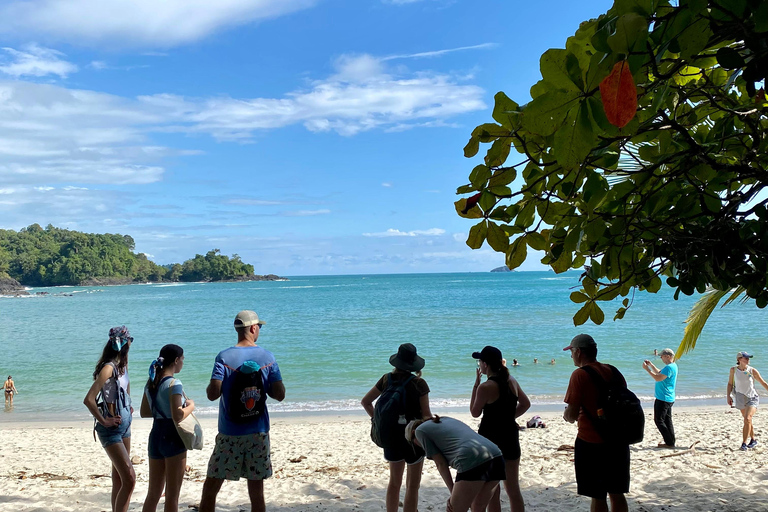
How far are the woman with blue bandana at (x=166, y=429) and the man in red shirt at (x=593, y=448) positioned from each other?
276cm

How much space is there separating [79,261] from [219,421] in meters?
147

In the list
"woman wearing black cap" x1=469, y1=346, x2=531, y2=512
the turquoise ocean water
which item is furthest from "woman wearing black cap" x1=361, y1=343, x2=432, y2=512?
the turquoise ocean water

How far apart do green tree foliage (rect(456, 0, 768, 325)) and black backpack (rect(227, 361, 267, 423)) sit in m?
2.65

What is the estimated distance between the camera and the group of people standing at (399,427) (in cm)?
398

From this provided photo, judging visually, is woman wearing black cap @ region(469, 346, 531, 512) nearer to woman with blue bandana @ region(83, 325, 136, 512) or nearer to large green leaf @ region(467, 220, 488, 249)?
woman with blue bandana @ region(83, 325, 136, 512)

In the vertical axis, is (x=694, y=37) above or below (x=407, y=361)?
above

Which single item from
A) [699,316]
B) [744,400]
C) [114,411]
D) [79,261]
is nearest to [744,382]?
[744,400]

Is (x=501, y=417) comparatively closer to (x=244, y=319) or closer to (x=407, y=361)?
(x=407, y=361)

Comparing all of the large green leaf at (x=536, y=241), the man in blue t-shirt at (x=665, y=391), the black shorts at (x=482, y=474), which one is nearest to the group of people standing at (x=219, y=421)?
the black shorts at (x=482, y=474)

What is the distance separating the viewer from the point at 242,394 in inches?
168

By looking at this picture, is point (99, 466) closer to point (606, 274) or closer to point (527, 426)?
point (527, 426)

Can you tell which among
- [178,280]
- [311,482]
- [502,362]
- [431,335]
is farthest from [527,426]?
[178,280]

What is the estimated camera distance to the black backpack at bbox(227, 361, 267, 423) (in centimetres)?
426

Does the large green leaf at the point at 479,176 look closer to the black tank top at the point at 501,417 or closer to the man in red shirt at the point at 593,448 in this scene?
the man in red shirt at the point at 593,448
